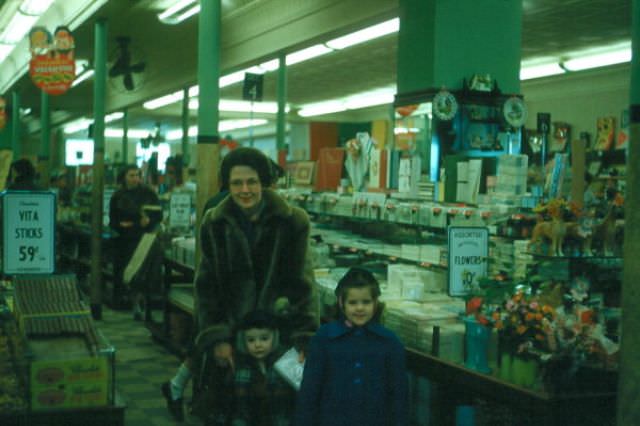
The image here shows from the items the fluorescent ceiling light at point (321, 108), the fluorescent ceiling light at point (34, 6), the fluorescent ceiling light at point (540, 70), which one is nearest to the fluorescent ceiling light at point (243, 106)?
the fluorescent ceiling light at point (321, 108)

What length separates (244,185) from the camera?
3730mm

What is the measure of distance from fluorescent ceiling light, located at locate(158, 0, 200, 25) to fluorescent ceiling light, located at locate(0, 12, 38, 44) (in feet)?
6.69

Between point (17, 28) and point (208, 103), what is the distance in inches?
355

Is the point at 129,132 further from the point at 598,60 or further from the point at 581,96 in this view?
the point at 598,60

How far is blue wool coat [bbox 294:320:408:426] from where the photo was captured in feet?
10.2

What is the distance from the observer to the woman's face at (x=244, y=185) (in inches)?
147

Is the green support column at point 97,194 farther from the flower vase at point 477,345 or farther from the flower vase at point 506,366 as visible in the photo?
the flower vase at point 506,366

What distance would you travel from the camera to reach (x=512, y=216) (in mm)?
4973

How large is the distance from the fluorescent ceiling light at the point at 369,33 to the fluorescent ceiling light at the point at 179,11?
2053mm

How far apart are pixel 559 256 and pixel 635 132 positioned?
37.8 inches

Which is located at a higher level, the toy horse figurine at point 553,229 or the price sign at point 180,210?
the toy horse figurine at point 553,229

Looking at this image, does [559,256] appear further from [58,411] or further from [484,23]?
A: [484,23]

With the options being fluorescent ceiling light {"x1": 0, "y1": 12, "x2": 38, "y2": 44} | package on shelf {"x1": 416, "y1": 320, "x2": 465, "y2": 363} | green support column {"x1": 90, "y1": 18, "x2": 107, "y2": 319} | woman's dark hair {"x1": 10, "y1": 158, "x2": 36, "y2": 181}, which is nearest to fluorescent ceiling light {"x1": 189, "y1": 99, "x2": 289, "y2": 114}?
fluorescent ceiling light {"x1": 0, "y1": 12, "x2": 38, "y2": 44}

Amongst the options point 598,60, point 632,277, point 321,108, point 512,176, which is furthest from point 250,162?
point 321,108
